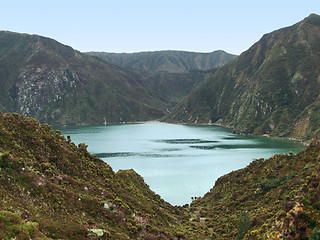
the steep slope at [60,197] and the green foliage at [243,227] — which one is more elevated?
the steep slope at [60,197]

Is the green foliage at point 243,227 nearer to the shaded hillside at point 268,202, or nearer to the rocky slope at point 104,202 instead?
the shaded hillside at point 268,202

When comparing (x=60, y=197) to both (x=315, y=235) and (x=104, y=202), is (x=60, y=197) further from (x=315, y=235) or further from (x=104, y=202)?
(x=315, y=235)

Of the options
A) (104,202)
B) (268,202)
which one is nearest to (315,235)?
(104,202)

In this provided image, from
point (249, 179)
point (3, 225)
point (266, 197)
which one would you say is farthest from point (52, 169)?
point (249, 179)

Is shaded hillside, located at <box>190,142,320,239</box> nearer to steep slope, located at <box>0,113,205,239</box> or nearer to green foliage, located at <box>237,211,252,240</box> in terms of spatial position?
green foliage, located at <box>237,211,252,240</box>

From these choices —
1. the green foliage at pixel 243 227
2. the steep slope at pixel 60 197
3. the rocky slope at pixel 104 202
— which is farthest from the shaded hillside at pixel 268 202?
the steep slope at pixel 60 197

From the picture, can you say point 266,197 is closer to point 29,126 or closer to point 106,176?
point 106,176
